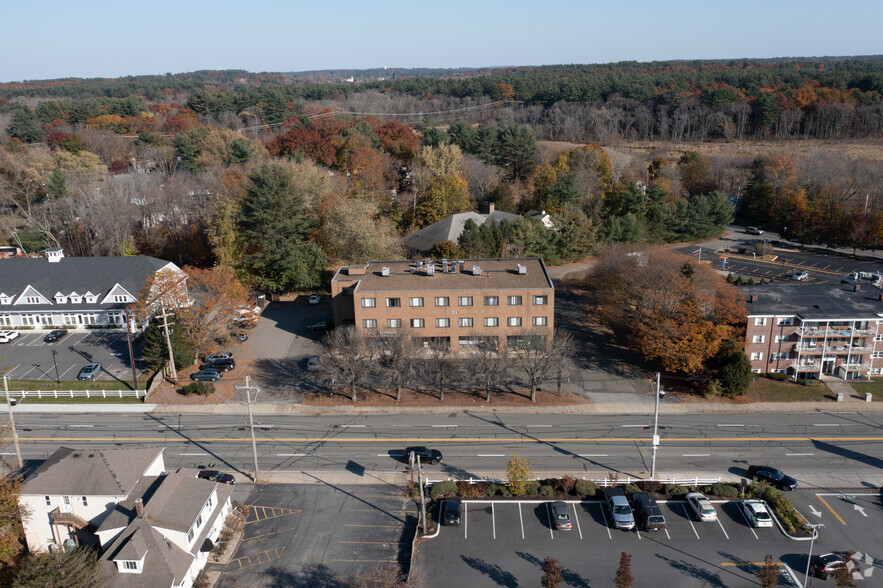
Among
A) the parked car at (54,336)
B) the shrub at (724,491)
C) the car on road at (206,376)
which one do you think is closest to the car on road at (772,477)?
the shrub at (724,491)

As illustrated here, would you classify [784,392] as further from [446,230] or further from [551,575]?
[446,230]

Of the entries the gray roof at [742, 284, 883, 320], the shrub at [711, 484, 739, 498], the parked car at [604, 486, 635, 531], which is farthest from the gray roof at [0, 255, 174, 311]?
the gray roof at [742, 284, 883, 320]

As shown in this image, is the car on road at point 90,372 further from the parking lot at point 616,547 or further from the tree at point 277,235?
the parking lot at point 616,547

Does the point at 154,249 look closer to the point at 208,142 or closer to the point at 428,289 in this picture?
the point at 208,142

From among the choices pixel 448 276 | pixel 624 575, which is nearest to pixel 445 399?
pixel 448 276

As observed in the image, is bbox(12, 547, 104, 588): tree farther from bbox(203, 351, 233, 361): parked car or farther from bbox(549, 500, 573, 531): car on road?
bbox(203, 351, 233, 361): parked car
